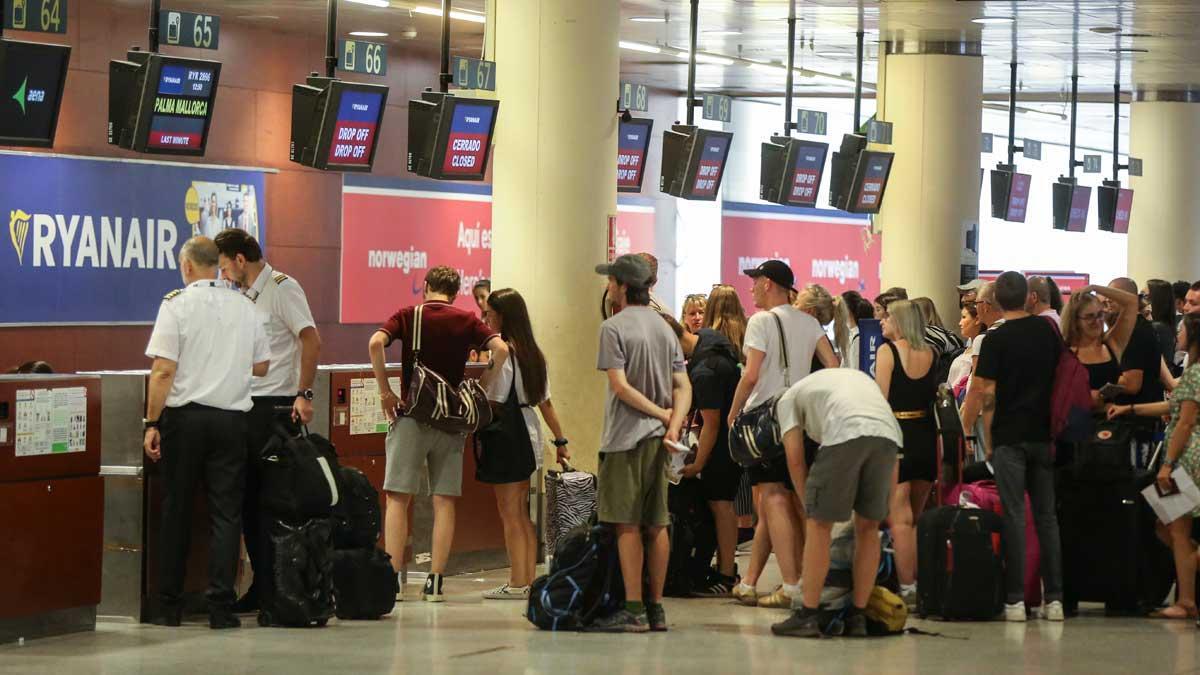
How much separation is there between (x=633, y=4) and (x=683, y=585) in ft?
21.6

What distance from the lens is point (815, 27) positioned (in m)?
15.7

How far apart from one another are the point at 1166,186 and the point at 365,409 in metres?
14.7

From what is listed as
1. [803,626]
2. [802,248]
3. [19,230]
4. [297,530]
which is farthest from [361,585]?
[802,248]

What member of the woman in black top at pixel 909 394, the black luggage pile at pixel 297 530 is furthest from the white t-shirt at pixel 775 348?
the black luggage pile at pixel 297 530

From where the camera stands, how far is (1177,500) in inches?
323

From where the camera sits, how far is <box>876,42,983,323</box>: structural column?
15516 millimetres

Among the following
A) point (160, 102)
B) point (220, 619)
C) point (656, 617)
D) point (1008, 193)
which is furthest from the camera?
point (1008, 193)

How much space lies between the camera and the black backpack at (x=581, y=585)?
7.64 metres

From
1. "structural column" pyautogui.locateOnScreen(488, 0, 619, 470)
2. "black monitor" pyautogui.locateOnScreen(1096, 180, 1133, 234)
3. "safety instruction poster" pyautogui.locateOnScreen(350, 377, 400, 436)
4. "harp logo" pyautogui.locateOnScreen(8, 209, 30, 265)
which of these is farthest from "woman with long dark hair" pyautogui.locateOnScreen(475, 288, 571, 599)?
"black monitor" pyautogui.locateOnScreen(1096, 180, 1133, 234)

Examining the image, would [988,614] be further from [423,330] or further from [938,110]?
[938,110]

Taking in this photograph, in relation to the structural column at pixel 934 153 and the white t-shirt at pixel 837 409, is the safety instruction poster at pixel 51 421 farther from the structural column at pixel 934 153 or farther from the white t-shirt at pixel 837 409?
the structural column at pixel 934 153

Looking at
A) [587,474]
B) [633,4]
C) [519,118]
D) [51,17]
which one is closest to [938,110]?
[633,4]

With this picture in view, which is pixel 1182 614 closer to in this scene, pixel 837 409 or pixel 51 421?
pixel 837 409

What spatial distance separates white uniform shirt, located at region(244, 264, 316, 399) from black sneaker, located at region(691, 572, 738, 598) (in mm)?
2399
